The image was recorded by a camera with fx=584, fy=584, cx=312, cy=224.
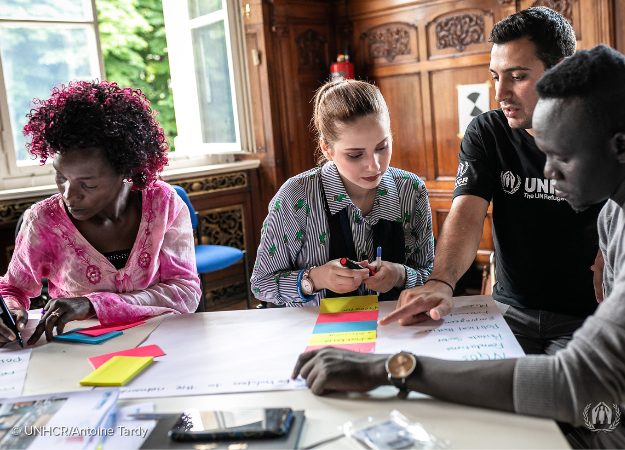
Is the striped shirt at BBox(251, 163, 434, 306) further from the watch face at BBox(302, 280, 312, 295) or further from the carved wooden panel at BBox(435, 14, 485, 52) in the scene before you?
the carved wooden panel at BBox(435, 14, 485, 52)

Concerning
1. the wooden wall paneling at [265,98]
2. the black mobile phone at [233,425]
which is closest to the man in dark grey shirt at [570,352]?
the black mobile phone at [233,425]

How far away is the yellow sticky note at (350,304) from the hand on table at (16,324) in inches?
29.4

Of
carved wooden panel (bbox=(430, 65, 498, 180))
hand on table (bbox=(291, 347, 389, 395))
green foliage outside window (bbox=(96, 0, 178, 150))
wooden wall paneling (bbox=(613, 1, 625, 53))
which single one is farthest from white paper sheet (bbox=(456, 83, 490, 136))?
A: green foliage outside window (bbox=(96, 0, 178, 150))

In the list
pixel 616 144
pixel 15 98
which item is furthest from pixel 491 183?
pixel 15 98

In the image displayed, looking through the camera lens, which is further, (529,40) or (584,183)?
(529,40)

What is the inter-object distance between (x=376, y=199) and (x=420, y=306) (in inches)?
18.9

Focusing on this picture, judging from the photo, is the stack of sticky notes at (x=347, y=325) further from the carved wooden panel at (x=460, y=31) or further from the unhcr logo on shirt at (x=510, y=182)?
the carved wooden panel at (x=460, y=31)

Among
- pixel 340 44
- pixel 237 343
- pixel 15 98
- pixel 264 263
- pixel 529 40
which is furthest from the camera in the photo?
pixel 340 44

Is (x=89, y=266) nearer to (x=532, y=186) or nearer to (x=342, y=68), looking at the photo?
(x=532, y=186)

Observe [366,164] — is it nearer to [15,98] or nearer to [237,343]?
[237,343]

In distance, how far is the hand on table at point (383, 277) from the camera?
148 cm

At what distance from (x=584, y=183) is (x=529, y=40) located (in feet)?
2.58

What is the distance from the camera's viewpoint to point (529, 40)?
62.5 inches

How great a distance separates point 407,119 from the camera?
417cm
